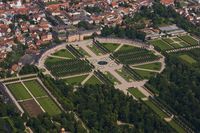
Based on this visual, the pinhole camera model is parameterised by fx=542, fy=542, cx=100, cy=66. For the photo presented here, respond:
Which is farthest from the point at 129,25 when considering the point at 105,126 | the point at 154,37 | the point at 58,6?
the point at 105,126

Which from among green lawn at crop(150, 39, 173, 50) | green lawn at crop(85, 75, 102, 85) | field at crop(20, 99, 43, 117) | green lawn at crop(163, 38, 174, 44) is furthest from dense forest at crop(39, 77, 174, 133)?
green lawn at crop(163, 38, 174, 44)

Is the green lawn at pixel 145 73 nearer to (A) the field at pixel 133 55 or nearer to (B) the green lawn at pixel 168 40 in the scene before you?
(A) the field at pixel 133 55

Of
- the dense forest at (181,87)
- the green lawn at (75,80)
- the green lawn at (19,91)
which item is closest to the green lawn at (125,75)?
the dense forest at (181,87)

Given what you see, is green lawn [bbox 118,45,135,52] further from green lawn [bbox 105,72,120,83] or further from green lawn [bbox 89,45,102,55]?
green lawn [bbox 105,72,120,83]

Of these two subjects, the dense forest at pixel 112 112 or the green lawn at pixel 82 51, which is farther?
the green lawn at pixel 82 51

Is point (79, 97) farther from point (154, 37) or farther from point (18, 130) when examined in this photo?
point (154, 37)

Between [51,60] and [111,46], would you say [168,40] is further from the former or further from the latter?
[51,60]
